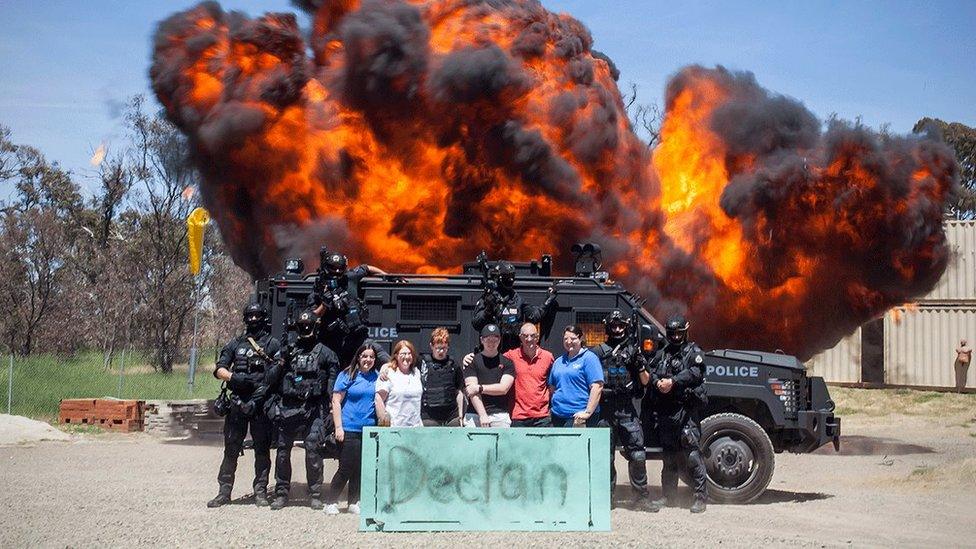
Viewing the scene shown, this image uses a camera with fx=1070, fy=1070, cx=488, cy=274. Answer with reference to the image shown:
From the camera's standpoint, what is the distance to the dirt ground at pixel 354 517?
28.4 feet

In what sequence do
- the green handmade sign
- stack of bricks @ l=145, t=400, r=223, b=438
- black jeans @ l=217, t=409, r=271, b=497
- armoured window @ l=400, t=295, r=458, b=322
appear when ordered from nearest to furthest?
1. the green handmade sign
2. black jeans @ l=217, t=409, r=271, b=497
3. armoured window @ l=400, t=295, r=458, b=322
4. stack of bricks @ l=145, t=400, r=223, b=438

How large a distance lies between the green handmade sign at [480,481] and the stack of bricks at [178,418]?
1132cm

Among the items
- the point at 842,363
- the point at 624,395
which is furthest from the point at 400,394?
the point at 842,363

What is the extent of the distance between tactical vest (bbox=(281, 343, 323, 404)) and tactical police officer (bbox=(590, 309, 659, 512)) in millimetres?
2813

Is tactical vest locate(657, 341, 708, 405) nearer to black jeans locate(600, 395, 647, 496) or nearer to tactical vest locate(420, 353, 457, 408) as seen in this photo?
black jeans locate(600, 395, 647, 496)

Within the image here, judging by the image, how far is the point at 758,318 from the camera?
64.7 ft

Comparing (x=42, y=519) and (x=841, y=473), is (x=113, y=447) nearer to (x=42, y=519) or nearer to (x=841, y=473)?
(x=42, y=519)

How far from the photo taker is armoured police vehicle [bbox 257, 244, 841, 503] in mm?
11430

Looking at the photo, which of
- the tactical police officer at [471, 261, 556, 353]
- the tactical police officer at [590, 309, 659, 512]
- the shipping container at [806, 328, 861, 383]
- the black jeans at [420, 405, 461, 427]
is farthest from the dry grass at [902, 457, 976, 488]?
the shipping container at [806, 328, 861, 383]

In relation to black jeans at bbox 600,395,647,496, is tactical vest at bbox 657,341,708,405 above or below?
above

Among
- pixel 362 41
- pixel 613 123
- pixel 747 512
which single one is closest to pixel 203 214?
pixel 362 41

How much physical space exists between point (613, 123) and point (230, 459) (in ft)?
36.9

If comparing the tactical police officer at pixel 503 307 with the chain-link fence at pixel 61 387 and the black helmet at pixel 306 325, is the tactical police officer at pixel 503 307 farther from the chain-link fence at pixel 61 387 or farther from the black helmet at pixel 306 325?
the chain-link fence at pixel 61 387

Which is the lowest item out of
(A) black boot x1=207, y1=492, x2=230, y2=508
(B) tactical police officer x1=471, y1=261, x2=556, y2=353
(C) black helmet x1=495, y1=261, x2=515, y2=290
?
(A) black boot x1=207, y1=492, x2=230, y2=508
